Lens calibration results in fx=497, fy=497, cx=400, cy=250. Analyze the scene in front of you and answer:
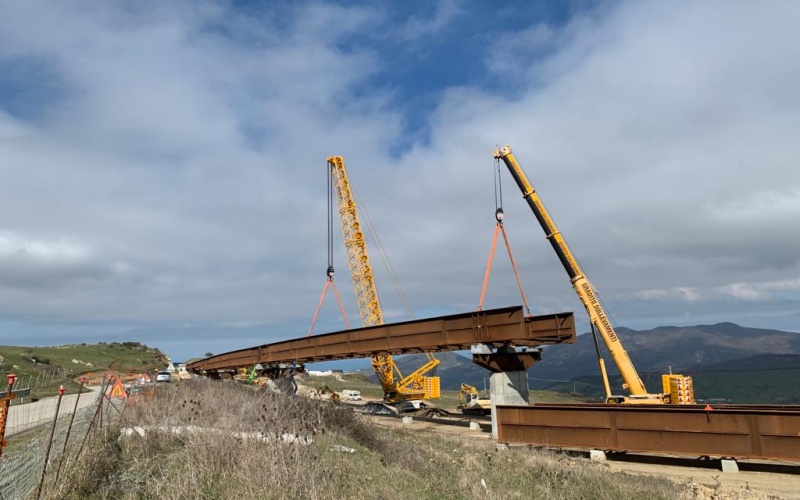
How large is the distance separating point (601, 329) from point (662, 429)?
1233 cm

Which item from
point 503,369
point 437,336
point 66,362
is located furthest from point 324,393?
point 66,362

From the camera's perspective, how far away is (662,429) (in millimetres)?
15953

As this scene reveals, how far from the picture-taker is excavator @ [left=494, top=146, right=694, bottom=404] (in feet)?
85.3

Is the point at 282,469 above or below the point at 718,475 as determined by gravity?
above

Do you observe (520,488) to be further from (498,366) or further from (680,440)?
(498,366)

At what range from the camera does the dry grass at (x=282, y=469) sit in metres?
6.68

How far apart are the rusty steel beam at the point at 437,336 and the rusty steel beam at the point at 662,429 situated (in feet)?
12.1

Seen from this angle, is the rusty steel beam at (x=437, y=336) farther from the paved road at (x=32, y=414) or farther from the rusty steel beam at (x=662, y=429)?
the paved road at (x=32, y=414)

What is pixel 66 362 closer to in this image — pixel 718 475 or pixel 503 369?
pixel 503 369

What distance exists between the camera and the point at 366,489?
7.07m

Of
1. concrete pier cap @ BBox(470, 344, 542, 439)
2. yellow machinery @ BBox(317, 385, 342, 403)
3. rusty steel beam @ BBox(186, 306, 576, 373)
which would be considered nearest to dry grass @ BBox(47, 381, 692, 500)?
yellow machinery @ BBox(317, 385, 342, 403)

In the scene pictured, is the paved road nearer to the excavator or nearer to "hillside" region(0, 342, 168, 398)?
"hillside" region(0, 342, 168, 398)

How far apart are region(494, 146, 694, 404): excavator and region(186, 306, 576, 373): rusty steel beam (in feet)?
23.7

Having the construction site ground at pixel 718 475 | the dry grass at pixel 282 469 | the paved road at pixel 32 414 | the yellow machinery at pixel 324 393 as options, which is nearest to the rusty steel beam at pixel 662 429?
the construction site ground at pixel 718 475
